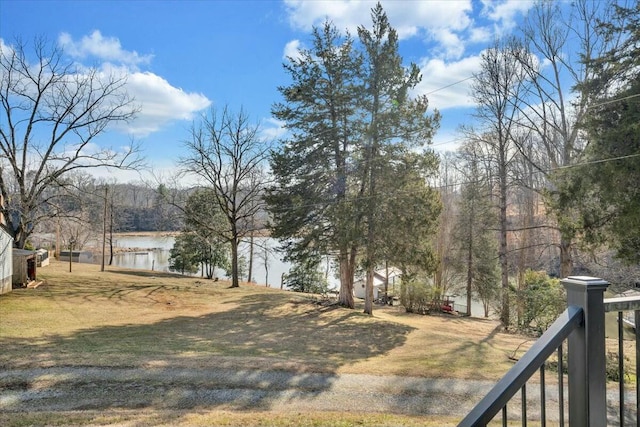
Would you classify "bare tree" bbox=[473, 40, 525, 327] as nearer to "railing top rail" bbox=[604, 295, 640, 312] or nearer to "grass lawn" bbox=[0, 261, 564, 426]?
"grass lawn" bbox=[0, 261, 564, 426]

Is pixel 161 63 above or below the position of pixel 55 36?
below

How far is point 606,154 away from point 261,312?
437 inches

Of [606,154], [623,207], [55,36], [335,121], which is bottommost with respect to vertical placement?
[623,207]

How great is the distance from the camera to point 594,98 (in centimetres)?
834

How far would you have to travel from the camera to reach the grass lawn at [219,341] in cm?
502

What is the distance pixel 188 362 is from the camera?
7.21m

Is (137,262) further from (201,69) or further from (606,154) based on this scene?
(606,154)

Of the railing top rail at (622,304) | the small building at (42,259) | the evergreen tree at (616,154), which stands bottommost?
the small building at (42,259)

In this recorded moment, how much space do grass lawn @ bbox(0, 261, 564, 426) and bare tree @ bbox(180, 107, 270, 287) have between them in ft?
17.3

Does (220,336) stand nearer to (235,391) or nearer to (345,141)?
(235,391)

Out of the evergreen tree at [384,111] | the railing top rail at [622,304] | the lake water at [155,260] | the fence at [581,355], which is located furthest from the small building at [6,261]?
the lake water at [155,260]

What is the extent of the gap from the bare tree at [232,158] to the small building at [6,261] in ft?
27.7

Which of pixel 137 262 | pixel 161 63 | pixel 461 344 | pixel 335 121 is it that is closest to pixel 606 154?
pixel 461 344

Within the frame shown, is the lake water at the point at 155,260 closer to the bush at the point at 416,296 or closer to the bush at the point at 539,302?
the bush at the point at 416,296
